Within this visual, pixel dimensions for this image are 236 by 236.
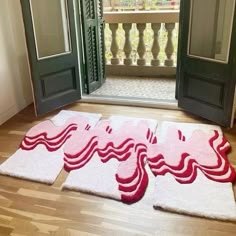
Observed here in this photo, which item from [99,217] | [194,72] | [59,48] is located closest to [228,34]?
[194,72]

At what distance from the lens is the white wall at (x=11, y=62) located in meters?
2.79

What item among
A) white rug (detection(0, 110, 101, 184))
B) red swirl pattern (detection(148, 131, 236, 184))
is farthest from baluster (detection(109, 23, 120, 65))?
red swirl pattern (detection(148, 131, 236, 184))

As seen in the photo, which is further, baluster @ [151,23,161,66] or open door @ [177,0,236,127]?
baluster @ [151,23,161,66]

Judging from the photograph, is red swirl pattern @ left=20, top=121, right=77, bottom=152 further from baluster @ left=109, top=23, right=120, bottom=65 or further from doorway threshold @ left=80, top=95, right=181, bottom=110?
baluster @ left=109, top=23, right=120, bottom=65

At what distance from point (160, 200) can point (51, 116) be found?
1.70 meters

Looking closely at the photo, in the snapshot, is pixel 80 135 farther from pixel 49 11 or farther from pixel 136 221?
pixel 49 11

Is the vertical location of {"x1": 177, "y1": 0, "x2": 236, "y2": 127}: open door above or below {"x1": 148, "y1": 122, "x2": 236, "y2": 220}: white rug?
above

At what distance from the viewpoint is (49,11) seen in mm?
2920

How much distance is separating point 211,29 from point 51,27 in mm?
1687

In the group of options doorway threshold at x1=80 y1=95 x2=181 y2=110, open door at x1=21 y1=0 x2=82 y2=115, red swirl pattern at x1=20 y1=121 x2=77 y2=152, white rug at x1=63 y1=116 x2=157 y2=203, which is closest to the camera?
white rug at x1=63 y1=116 x2=157 y2=203

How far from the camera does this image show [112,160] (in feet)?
7.04

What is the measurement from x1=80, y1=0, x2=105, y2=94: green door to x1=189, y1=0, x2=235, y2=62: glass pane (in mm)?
1291

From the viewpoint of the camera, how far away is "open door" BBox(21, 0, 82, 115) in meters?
2.78

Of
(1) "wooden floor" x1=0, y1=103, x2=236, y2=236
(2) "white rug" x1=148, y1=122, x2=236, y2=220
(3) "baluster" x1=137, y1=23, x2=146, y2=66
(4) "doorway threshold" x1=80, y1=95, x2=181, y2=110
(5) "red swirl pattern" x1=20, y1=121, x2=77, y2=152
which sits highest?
(3) "baluster" x1=137, y1=23, x2=146, y2=66
